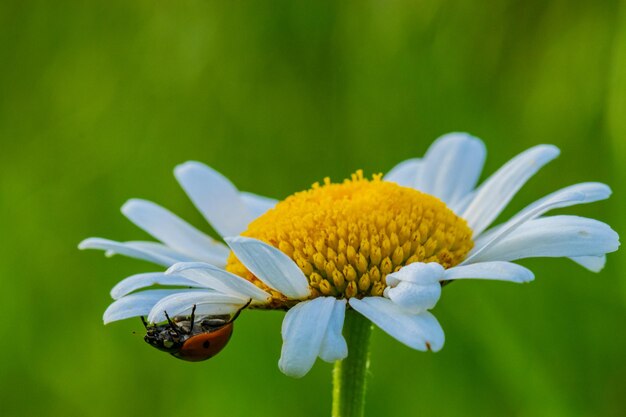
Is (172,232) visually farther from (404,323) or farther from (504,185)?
(404,323)

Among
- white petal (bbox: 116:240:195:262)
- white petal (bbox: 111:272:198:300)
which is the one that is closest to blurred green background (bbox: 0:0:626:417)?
white petal (bbox: 116:240:195:262)

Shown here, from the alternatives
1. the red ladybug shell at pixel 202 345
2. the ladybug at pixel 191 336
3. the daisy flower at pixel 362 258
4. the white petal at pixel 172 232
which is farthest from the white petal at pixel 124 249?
the red ladybug shell at pixel 202 345

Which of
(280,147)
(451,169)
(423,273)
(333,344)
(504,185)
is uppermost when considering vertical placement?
(280,147)

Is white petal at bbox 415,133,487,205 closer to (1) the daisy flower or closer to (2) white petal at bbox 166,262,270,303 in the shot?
(1) the daisy flower

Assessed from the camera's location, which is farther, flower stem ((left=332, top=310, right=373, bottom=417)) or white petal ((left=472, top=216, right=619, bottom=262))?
flower stem ((left=332, top=310, right=373, bottom=417))

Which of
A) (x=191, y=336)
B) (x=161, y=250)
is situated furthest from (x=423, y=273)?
(x=161, y=250)

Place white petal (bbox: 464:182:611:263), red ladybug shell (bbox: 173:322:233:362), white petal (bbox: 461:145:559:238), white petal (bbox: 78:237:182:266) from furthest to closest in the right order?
white petal (bbox: 461:145:559:238) < white petal (bbox: 78:237:182:266) < white petal (bbox: 464:182:611:263) < red ladybug shell (bbox: 173:322:233:362)

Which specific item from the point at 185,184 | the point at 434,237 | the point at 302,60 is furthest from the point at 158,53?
the point at 434,237
